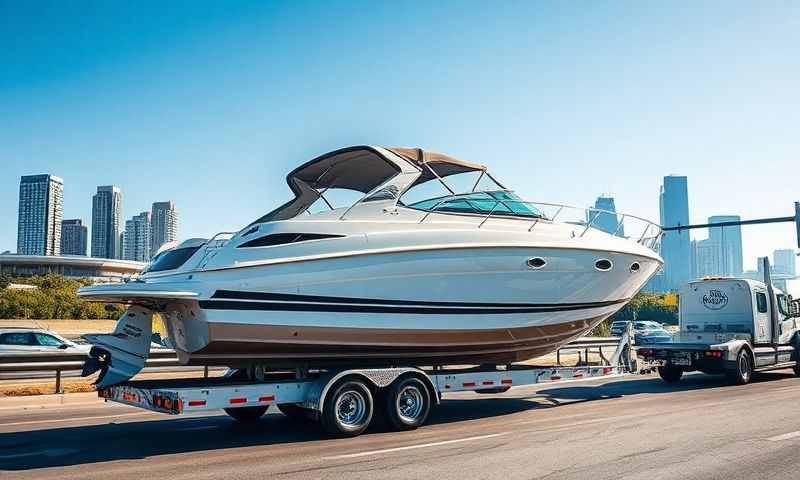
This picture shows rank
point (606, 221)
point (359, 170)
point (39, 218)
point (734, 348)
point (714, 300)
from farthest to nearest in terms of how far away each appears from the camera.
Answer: point (39, 218)
point (714, 300)
point (734, 348)
point (606, 221)
point (359, 170)

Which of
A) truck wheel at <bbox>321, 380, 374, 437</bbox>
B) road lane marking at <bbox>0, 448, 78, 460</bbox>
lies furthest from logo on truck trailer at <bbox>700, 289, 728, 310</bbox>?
road lane marking at <bbox>0, 448, 78, 460</bbox>

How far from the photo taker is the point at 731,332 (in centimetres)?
1599

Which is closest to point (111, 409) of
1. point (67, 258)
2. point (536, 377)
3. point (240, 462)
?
point (240, 462)

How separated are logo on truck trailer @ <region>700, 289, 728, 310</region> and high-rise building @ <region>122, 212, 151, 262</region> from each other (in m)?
143

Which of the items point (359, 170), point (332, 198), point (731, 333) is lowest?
point (731, 333)

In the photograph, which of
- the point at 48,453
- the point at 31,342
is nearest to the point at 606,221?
the point at 48,453

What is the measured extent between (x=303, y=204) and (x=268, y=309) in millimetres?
3313

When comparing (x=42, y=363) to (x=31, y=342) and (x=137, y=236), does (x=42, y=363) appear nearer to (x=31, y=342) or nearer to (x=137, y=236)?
(x=31, y=342)

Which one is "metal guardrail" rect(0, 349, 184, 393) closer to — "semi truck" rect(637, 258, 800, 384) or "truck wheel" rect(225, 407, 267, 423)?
"truck wheel" rect(225, 407, 267, 423)

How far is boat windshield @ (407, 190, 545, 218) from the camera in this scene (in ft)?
34.9

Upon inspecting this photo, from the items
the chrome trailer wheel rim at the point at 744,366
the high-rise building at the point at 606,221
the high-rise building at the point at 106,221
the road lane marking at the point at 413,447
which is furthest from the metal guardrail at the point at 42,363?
the high-rise building at the point at 106,221

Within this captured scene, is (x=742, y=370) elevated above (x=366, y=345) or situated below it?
below

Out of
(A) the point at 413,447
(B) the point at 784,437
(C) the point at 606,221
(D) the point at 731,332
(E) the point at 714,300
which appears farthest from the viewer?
(E) the point at 714,300

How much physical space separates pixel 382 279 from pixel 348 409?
1835mm
